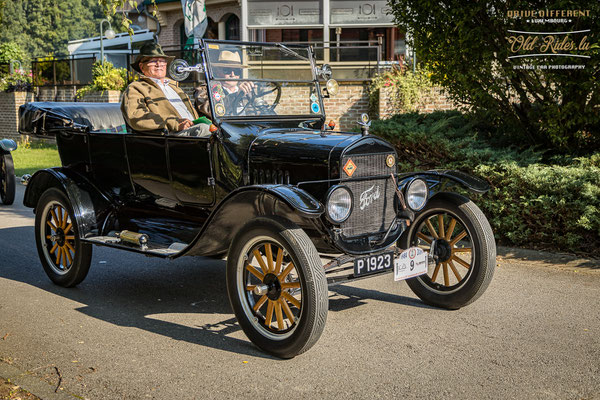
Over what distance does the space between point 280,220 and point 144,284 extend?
234cm

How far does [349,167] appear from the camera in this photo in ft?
14.9

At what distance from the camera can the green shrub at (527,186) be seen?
21.0ft

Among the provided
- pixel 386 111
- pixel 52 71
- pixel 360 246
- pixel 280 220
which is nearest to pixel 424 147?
pixel 360 246

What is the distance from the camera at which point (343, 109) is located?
1521 cm

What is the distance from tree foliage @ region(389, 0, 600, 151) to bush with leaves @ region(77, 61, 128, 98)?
1208cm

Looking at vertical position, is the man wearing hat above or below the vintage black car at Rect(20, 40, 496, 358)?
above

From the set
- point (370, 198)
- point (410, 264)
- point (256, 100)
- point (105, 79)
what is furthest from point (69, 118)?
point (105, 79)

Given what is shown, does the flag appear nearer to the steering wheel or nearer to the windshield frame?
the windshield frame

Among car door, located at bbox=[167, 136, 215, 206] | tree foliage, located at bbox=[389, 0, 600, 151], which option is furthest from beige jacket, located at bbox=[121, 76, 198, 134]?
tree foliage, located at bbox=[389, 0, 600, 151]

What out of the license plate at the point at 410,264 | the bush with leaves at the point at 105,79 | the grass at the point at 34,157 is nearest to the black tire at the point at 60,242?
the license plate at the point at 410,264

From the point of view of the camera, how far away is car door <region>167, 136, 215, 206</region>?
5.19 m

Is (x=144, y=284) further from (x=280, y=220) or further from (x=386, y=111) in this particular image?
(x=386, y=111)

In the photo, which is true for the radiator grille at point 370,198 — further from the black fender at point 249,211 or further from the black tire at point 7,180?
the black tire at point 7,180

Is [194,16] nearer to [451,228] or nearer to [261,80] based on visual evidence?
[261,80]
